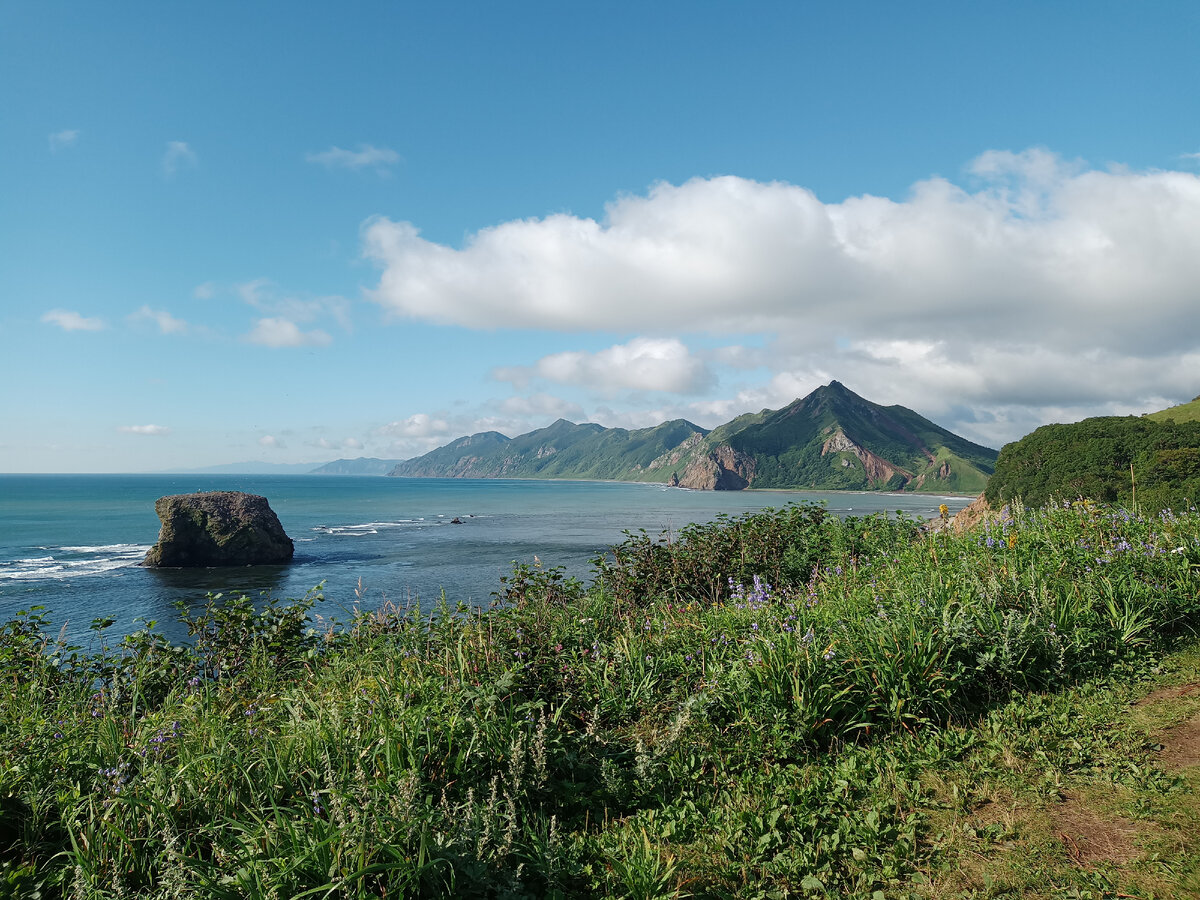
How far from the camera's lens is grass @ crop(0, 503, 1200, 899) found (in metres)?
3.46

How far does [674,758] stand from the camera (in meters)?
4.79

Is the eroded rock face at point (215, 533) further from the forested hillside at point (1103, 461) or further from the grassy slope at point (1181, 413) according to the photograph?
the grassy slope at point (1181, 413)

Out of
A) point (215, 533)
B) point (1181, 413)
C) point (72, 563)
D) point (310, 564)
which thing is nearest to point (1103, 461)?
point (1181, 413)

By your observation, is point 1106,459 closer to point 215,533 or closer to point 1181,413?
point 1181,413

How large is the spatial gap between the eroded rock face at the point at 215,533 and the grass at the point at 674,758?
134 feet

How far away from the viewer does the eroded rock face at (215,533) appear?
138 feet

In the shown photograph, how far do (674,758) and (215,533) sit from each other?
4756 cm

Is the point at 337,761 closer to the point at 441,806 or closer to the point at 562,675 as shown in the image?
the point at 441,806

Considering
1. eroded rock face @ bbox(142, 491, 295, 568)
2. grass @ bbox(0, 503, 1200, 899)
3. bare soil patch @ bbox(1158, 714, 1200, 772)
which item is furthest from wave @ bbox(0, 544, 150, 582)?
bare soil patch @ bbox(1158, 714, 1200, 772)

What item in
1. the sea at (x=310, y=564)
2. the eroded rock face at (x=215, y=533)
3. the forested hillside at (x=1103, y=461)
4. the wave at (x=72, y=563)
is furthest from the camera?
the forested hillside at (x=1103, y=461)

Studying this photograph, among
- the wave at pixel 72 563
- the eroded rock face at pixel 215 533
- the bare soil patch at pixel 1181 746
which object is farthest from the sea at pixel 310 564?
the bare soil patch at pixel 1181 746

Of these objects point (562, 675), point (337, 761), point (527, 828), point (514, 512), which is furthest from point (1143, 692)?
point (514, 512)

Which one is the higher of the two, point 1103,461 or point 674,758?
point 1103,461

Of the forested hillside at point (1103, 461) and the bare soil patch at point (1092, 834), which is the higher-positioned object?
the forested hillside at point (1103, 461)
